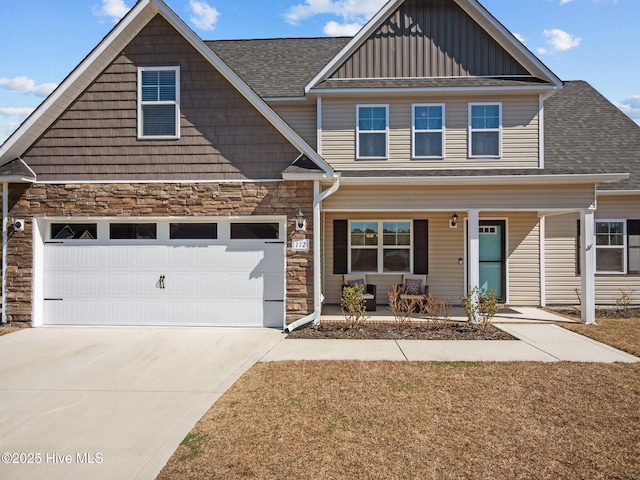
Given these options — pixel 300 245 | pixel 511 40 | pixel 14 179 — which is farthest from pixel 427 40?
pixel 14 179

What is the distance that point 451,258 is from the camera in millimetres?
11828

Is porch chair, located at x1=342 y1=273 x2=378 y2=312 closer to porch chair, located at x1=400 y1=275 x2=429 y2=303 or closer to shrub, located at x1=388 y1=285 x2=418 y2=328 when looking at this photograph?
shrub, located at x1=388 y1=285 x2=418 y2=328

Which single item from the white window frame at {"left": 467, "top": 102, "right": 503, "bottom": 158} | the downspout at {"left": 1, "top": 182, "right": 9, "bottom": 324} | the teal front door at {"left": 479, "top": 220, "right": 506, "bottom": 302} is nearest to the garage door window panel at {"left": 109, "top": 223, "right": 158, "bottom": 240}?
the downspout at {"left": 1, "top": 182, "right": 9, "bottom": 324}

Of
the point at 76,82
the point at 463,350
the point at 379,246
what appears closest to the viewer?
the point at 463,350

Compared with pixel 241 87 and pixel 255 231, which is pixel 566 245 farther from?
pixel 241 87

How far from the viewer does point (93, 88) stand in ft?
30.2

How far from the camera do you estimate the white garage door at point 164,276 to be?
9094 mm

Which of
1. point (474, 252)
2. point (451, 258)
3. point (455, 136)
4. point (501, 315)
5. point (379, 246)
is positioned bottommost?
point (501, 315)

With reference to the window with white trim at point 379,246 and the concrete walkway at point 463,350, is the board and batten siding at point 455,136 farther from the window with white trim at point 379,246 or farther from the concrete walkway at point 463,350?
the concrete walkway at point 463,350

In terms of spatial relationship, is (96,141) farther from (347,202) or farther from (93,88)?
(347,202)

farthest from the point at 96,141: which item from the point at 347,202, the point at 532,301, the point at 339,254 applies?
the point at 532,301

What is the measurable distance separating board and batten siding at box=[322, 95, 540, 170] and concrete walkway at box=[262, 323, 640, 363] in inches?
177

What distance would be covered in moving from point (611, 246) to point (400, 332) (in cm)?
765

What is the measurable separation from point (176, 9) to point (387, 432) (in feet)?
30.6
